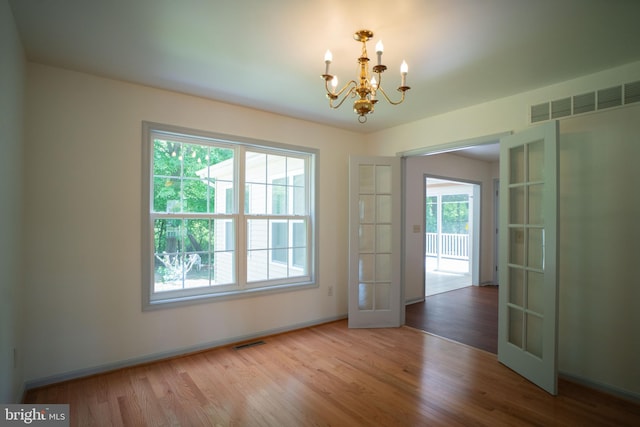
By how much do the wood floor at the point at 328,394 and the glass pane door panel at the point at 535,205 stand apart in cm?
139

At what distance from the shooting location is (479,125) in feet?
11.1

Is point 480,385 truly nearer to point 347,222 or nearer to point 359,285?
point 359,285

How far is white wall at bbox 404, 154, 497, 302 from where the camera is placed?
5.32 metres

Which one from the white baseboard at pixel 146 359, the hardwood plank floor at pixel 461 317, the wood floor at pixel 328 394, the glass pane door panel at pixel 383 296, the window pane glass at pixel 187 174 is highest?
the window pane glass at pixel 187 174

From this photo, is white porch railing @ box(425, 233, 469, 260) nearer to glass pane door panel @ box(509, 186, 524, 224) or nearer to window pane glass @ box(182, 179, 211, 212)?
glass pane door panel @ box(509, 186, 524, 224)

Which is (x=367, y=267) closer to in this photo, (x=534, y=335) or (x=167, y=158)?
(x=534, y=335)

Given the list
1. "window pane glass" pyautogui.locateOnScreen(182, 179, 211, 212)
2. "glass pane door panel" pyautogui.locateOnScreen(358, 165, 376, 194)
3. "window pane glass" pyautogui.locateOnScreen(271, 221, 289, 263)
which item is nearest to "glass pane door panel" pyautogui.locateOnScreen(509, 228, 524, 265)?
"glass pane door panel" pyautogui.locateOnScreen(358, 165, 376, 194)

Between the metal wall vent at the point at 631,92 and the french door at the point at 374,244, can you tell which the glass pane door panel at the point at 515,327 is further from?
the metal wall vent at the point at 631,92

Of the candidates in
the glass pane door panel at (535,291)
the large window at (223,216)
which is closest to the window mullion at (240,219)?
the large window at (223,216)

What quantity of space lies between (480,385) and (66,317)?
138 inches

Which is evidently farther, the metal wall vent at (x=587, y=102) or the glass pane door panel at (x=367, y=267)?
the glass pane door panel at (x=367, y=267)

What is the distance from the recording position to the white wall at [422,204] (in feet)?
17.4

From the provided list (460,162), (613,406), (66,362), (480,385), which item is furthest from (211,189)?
(460,162)

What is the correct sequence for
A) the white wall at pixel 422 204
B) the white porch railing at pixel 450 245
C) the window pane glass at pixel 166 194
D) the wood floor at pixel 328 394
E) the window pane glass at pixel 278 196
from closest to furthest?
1. the wood floor at pixel 328 394
2. the window pane glass at pixel 166 194
3. the window pane glass at pixel 278 196
4. the white wall at pixel 422 204
5. the white porch railing at pixel 450 245
